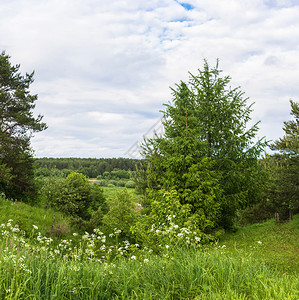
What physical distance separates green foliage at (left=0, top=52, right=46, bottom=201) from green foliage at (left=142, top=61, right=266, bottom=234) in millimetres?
9979

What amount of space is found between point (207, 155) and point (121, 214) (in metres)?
8.06

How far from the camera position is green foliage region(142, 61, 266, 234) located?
13.5 m

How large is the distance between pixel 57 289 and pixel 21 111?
19.4 m

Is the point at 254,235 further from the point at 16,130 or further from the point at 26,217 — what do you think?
the point at 16,130

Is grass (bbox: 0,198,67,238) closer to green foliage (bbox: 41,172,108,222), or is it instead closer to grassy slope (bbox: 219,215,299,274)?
green foliage (bbox: 41,172,108,222)

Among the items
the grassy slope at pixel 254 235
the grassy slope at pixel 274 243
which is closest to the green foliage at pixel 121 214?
the grassy slope at pixel 254 235

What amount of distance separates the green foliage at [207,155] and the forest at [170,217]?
0.07 metres

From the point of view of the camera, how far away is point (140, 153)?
1688 centimetres

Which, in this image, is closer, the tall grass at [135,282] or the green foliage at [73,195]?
the tall grass at [135,282]

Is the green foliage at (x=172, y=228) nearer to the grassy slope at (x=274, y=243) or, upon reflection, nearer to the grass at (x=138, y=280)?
the grass at (x=138, y=280)

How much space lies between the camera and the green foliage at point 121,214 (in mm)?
18109

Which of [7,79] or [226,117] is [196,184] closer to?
[226,117]

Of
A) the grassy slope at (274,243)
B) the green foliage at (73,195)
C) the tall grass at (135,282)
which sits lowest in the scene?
the grassy slope at (274,243)

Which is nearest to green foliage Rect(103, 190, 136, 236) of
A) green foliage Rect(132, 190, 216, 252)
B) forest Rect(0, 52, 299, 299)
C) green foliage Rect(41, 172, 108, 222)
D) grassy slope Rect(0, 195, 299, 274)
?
forest Rect(0, 52, 299, 299)
